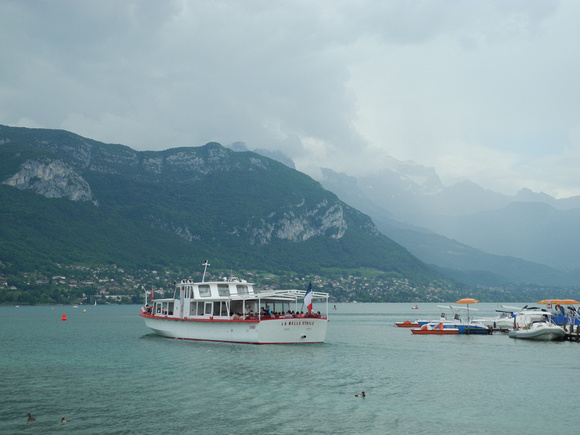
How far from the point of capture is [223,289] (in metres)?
59.4

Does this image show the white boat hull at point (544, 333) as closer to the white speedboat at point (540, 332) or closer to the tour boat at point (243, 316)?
the white speedboat at point (540, 332)

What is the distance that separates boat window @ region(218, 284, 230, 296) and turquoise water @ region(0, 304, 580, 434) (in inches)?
229

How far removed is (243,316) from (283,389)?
22372mm

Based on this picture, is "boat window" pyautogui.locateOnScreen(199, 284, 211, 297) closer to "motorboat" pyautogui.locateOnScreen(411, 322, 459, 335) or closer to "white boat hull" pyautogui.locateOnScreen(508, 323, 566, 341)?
"motorboat" pyautogui.locateOnScreen(411, 322, 459, 335)

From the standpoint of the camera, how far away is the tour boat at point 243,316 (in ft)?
171

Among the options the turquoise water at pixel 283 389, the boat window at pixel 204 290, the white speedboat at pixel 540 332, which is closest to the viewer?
the turquoise water at pixel 283 389

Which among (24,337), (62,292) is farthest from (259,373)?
(62,292)

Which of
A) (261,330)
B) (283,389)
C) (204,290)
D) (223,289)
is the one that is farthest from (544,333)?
(283,389)

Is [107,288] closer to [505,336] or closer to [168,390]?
[505,336]

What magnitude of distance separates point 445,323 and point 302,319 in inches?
1562

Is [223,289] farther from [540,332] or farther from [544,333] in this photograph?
[544,333]

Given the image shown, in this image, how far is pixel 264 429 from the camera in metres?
23.0

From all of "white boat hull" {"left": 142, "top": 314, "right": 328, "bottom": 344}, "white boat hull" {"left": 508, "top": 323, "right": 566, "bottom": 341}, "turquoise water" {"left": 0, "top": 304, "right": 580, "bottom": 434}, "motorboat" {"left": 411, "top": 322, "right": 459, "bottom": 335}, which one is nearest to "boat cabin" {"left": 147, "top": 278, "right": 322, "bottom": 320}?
"white boat hull" {"left": 142, "top": 314, "right": 328, "bottom": 344}

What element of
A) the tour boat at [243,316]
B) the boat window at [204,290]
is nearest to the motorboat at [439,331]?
the tour boat at [243,316]
